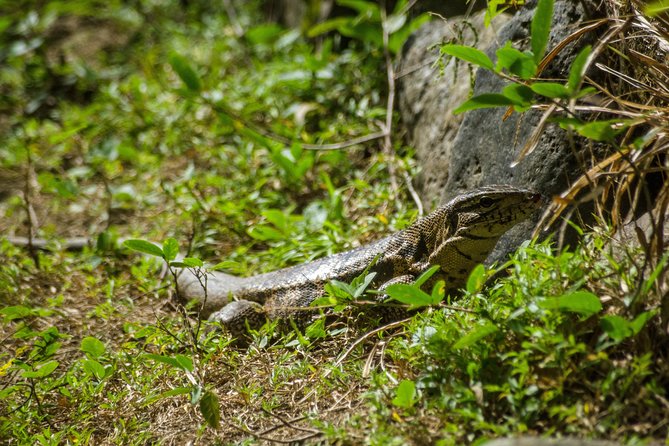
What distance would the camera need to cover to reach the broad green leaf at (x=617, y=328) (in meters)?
2.94

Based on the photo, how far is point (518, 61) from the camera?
3.18m

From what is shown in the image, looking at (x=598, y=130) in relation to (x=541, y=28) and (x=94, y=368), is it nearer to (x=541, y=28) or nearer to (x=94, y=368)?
(x=541, y=28)

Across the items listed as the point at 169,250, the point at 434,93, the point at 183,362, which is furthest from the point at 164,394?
the point at 434,93

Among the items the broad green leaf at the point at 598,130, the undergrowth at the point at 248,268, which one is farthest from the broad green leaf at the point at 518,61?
the undergrowth at the point at 248,268

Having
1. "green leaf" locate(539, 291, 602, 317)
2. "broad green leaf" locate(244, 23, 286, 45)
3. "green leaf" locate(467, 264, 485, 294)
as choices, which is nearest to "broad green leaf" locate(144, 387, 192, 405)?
"green leaf" locate(467, 264, 485, 294)

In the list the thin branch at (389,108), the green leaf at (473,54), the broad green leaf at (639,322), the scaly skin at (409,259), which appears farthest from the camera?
the thin branch at (389,108)

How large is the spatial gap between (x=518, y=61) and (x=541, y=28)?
0.21 meters

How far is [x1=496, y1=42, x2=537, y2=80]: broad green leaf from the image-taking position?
317cm

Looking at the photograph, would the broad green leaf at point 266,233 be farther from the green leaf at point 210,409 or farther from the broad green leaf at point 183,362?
the green leaf at point 210,409

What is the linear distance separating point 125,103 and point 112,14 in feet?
11.7

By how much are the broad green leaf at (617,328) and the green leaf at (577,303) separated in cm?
8

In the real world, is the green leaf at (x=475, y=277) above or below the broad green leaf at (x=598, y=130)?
below

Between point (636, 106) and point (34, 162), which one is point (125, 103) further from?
point (636, 106)

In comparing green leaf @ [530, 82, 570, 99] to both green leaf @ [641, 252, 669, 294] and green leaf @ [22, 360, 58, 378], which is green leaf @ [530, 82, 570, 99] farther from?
green leaf @ [22, 360, 58, 378]
